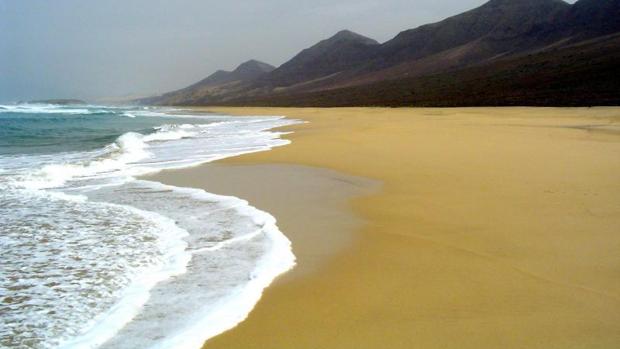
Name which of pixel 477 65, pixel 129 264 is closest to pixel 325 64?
pixel 477 65

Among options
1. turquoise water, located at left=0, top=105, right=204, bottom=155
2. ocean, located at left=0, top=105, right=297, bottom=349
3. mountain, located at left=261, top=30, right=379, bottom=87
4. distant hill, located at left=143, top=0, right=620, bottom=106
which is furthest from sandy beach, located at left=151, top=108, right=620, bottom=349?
mountain, located at left=261, top=30, right=379, bottom=87

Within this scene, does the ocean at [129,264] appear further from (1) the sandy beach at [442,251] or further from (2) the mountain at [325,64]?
(2) the mountain at [325,64]

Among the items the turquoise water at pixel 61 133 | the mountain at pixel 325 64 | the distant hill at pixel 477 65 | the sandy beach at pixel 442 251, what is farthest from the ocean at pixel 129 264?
the mountain at pixel 325 64

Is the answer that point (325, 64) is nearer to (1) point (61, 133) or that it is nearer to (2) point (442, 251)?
(1) point (61, 133)

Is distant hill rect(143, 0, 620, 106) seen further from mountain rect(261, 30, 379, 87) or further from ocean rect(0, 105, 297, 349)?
ocean rect(0, 105, 297, 349)

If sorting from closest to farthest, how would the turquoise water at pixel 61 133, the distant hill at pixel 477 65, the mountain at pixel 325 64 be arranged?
the turquoise water at pixel 61 133, the distant hill at pixel 477 65, the mountain at pixel 325 64

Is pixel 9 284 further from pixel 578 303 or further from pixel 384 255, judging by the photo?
pixel 578 303
